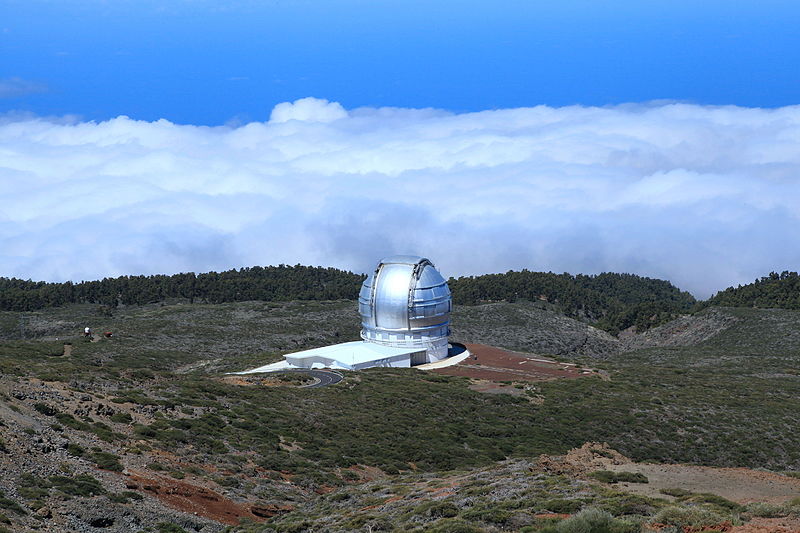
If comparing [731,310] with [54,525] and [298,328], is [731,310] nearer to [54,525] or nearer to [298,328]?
[298,328]

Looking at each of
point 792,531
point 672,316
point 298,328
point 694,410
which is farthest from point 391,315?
point 672,316

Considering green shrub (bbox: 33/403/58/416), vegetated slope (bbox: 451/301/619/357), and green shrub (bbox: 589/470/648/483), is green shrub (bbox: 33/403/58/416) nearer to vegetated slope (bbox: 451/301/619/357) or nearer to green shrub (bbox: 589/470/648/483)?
green shrub (bbox: 589/470/648/483)

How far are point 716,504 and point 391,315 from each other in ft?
125

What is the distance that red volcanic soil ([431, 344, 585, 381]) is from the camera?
54853 mm

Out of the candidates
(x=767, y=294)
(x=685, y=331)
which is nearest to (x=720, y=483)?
(x=685, y=331)

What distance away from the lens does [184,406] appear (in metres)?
36.9

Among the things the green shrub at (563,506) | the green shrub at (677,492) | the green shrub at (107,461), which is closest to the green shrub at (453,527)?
the green shrub at (563,506)

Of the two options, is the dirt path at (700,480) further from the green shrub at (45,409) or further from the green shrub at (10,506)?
the green shrub at (45,409)

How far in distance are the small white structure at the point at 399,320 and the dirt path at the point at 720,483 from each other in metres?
29.7

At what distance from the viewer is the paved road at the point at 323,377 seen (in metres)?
47.7

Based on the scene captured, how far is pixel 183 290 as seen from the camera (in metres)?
109

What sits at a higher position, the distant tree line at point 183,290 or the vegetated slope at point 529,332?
the distant tree line at point 183,290

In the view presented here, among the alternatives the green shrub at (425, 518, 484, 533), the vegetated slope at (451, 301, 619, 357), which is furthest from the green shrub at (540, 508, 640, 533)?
the vegetated slope at (451, 301, 619, 357)

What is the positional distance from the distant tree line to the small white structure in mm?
49192
